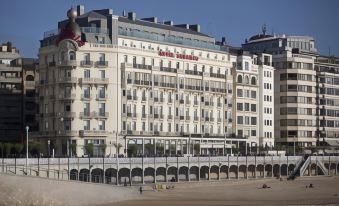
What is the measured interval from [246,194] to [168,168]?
21.1 meters

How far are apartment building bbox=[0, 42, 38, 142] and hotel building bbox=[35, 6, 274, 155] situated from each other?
11.0 metres

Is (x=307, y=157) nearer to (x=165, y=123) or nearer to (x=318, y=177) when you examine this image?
(x=318, y=177)

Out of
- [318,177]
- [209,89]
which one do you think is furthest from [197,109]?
[318,177]

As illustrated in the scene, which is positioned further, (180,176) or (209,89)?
(209,89)

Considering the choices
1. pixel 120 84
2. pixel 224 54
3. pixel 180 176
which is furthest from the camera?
pixel 224 54

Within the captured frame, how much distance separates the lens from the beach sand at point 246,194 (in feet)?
320

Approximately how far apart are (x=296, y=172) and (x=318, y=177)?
4.33 meters

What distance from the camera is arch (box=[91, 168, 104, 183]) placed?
117688 mm

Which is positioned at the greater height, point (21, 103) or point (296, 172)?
point (21, 103)

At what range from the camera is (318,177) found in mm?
154250

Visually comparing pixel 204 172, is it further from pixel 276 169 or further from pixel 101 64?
pixel 101 64

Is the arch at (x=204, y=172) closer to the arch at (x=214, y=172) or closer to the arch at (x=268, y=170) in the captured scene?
the arch at (x=214, y=172)

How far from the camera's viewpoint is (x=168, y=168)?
5143 inches

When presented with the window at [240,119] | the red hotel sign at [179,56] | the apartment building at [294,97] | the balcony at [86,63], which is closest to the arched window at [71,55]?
the balcony at [86,63]
